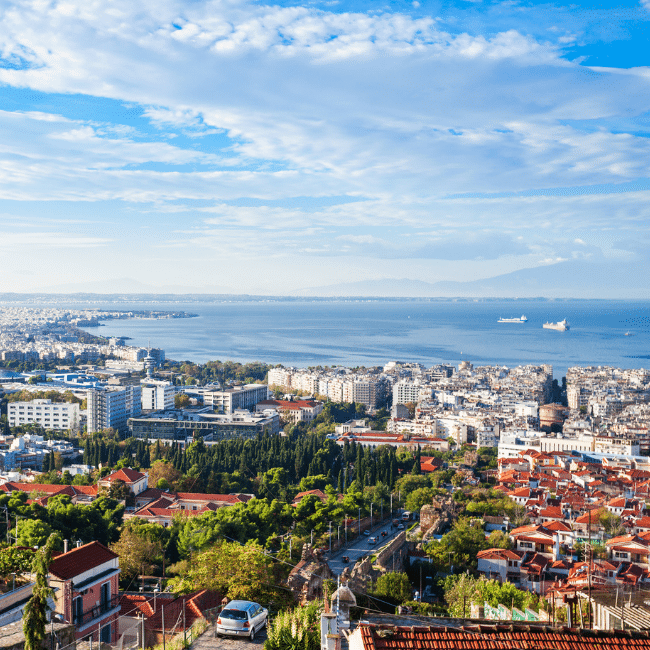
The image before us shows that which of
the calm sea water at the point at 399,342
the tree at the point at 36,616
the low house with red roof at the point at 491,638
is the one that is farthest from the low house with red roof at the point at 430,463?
the calm sea water at the point at 399,342

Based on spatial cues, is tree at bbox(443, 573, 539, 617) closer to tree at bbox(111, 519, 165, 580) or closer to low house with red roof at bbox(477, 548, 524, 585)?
low house with red roof at bbox(477, 548, 524, 585)

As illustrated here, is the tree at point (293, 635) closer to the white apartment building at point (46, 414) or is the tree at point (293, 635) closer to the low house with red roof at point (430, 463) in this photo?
the low house with red roof at point (430, 463)

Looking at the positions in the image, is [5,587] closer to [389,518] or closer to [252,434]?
[389,518]

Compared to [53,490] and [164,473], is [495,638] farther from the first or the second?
[164,473]

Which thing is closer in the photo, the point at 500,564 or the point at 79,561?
the point at 79,561

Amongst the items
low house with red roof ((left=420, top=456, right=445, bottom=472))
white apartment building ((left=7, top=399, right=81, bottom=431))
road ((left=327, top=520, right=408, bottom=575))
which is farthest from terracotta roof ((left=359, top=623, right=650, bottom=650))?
white apartment building ((left=7, top=399, right=81, bottom=431))

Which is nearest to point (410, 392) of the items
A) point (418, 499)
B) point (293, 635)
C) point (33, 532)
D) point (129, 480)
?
point (418, 499)

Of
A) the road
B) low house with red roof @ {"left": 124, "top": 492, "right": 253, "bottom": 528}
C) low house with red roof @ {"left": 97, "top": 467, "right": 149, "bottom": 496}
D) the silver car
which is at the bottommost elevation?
the road

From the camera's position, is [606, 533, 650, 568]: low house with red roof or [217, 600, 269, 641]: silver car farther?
[606, 533, 650, 568]: low house with red roof
